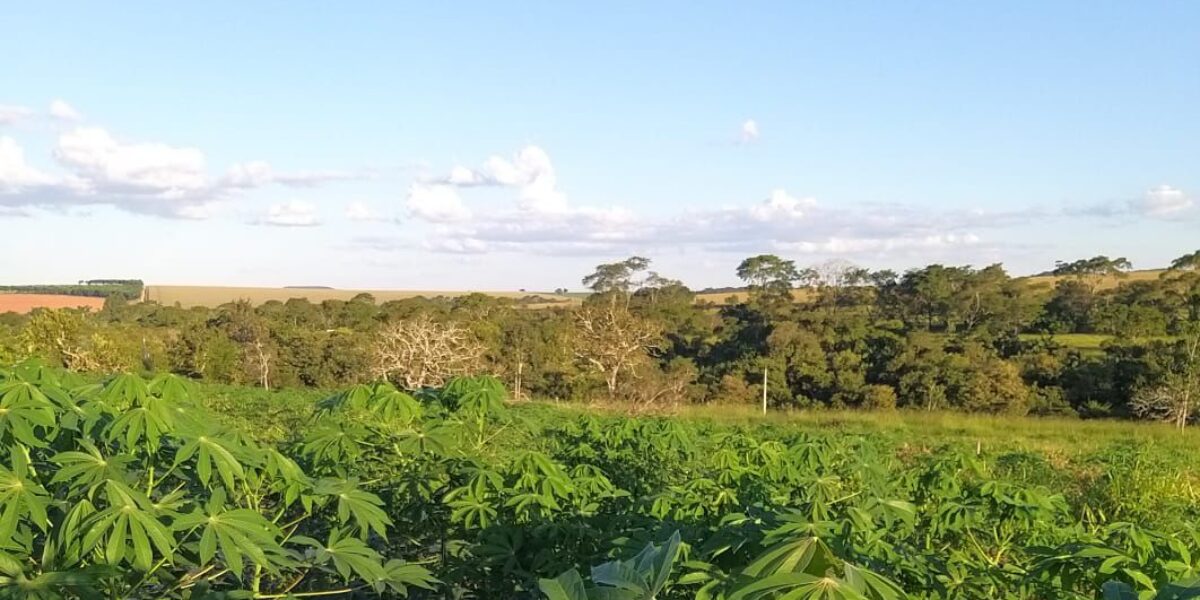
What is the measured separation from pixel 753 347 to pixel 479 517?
24710 mm

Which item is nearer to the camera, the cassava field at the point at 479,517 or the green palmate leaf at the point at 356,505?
the cassava field at the point at 479,517

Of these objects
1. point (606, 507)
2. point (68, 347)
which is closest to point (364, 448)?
point (606, 507)

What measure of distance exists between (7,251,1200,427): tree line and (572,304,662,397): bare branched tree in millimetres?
43

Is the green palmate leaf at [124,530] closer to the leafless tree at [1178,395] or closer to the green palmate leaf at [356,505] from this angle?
the green palmate leaf at [356,505]

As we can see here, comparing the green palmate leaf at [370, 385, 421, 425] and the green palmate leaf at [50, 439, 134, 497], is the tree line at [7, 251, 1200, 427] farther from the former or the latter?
the green palmate leaf at [50, 439, 134, 497]

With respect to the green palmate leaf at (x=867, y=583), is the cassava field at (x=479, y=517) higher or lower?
lower

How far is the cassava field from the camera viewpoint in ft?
4.97

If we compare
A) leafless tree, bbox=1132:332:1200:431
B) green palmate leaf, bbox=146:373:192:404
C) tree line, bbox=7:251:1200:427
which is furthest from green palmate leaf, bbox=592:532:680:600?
leafless tree, bbox=1132:332:1200:431

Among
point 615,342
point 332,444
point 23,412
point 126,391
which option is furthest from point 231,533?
point 615,342

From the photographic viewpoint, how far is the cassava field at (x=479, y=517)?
1516 millimetres

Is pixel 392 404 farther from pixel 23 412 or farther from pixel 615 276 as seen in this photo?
pixel 615 276

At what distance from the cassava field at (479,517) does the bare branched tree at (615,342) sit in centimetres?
1655

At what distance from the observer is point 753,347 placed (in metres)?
26.8

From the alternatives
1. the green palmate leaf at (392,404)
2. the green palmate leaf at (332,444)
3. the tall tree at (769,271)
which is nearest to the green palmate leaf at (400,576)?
the green palmate leaf at (332,444)
